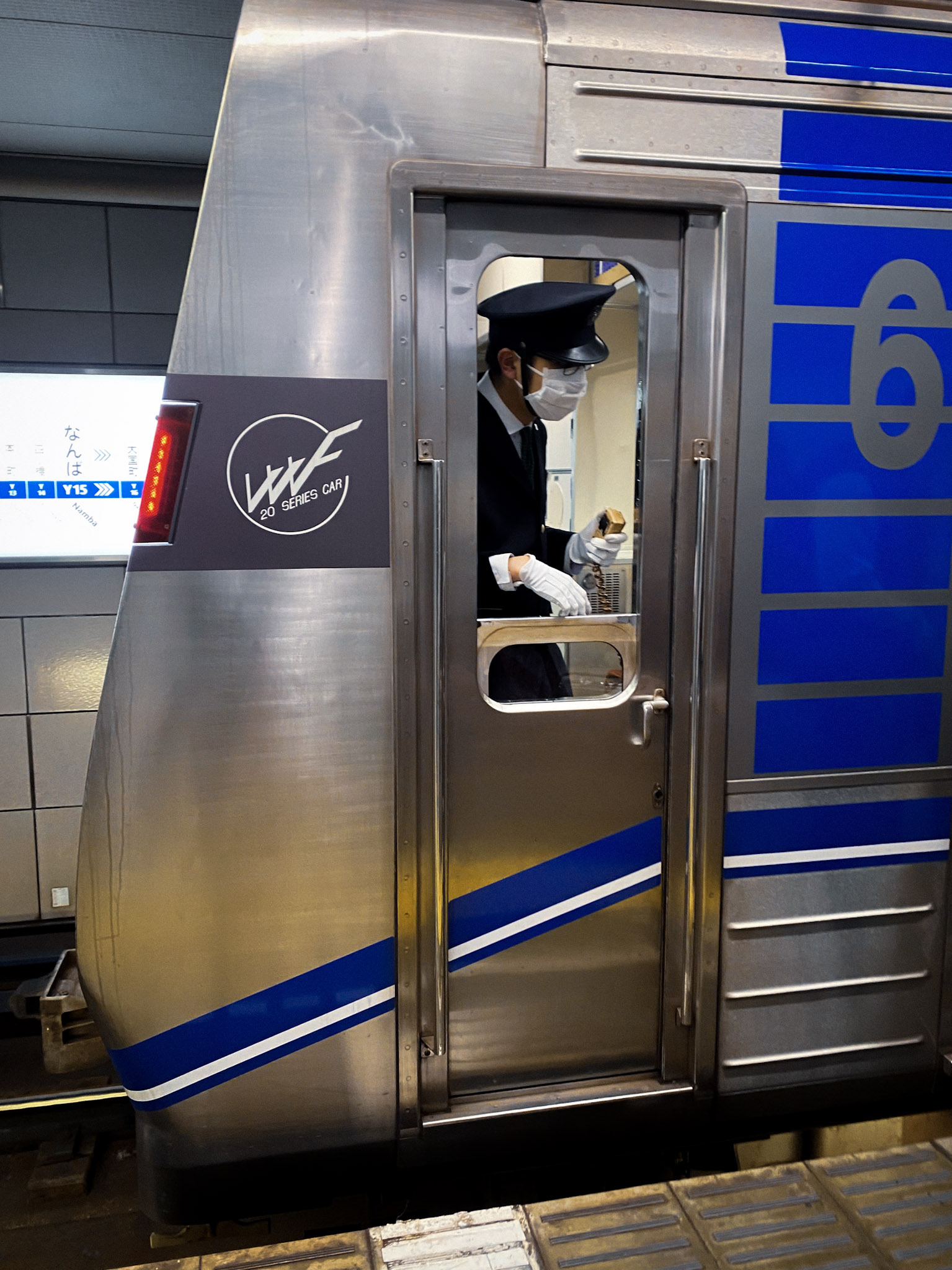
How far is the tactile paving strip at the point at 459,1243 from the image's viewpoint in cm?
169

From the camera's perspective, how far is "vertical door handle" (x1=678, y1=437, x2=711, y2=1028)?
7.00 ft

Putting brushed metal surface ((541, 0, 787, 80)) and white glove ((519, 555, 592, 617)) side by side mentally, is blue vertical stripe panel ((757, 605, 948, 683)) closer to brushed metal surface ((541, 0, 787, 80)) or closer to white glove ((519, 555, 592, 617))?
white glove ((519, 555, 592, 617))

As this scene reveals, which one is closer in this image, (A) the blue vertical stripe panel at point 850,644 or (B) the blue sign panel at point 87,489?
(A) the blue vertical stripe panel at point 850,644

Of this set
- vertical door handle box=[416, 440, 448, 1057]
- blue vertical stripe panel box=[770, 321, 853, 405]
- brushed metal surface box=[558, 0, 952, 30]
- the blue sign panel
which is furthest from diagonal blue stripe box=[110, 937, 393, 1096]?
the blue sign panel

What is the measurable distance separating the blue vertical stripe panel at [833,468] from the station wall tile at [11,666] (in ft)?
11.1

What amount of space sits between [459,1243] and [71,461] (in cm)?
351

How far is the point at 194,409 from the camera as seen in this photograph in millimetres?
1855

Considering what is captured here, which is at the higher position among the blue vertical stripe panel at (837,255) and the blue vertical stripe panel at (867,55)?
the blue vertical stripe panel at (867,55)

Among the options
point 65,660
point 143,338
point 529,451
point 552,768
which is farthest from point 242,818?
point 143,338

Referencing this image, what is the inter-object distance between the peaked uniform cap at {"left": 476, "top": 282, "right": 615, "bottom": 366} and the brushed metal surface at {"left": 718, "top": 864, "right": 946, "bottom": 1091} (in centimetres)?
134

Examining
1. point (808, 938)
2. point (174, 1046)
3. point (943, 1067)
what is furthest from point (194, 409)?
point (943, 1067)

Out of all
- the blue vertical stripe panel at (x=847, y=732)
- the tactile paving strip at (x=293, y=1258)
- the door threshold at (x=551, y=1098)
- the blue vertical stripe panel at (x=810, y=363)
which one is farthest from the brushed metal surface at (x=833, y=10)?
the tactile paving strip at (x=293, y=1258)

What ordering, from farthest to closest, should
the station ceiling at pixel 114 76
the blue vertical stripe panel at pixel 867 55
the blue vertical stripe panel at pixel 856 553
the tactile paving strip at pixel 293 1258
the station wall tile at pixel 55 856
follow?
the station wall tile at pixel 55 856
the station ceiling at pixel 114 76
the blue vertical stripe panel at pixel 856 553
the blue vertical stripe panel at pixel 867 55
the tactile paving strip at pixel 293 1258

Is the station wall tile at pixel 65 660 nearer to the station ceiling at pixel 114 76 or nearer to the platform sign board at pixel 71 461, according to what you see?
the platform sign board at pixel 71 461
